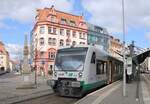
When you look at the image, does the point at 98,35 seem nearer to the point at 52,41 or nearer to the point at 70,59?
the point at 52,41

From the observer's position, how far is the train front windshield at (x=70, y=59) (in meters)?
19.8

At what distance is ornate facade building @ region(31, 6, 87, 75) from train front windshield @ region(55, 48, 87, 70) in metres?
58.9

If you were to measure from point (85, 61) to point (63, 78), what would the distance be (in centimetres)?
170

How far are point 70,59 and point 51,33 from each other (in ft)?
218

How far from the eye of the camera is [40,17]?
3401 inches

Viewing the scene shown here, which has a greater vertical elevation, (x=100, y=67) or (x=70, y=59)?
(x=70, y=59)

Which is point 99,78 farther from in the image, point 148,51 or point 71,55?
point 148,51

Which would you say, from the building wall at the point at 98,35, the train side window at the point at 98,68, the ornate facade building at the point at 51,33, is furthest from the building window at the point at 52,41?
the train side window at the point at 98,68

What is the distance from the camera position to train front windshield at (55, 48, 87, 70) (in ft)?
64.8

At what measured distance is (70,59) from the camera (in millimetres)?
20094

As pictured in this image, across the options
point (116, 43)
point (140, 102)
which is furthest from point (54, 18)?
point (140, 102)

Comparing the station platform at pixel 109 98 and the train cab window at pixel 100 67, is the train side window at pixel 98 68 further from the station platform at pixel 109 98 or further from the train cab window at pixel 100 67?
the station platform at pixel 109 98

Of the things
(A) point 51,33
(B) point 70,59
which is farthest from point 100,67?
(A) point 51,33

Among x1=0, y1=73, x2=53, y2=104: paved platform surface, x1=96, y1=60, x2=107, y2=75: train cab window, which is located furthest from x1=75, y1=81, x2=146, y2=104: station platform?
x1=0, y1=73, x2=53, y2=104: paved platform surface
